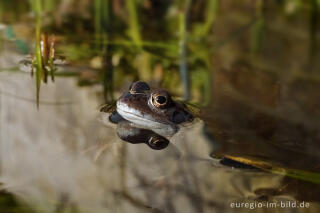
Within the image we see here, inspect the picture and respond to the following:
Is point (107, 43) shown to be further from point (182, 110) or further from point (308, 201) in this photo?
point (308, 201)

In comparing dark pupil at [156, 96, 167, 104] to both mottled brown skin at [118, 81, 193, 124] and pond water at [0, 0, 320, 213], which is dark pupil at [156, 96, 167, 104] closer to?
mottled brown skin at [118, 81, 193, 124]

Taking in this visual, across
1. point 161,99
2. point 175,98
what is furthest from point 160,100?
point 175,98

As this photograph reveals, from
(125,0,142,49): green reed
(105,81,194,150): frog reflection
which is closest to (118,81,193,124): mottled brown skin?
(105,81,194,150): frog reflection

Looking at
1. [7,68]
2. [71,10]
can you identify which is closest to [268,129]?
[7,68]

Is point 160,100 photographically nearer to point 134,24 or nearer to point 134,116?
point 134,116

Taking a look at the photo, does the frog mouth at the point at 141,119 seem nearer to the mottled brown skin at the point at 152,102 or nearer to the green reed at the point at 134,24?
the mottled brown skin at the point at 152,102

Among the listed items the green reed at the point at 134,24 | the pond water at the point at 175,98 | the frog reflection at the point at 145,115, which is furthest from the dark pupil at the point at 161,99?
the green reed at the point at 134,24

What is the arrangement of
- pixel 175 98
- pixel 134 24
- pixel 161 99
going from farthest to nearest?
pixel 134 24, pixel 175 98, pixel 161 99
